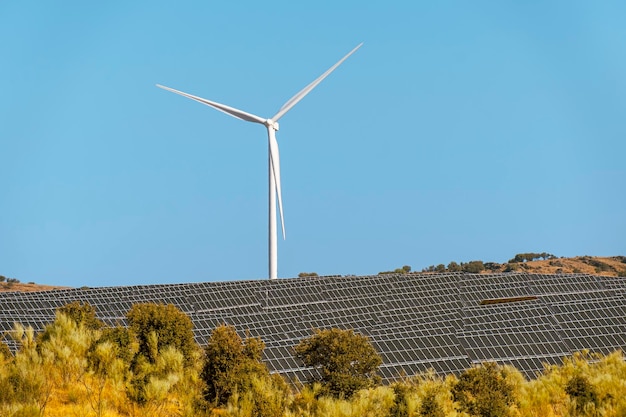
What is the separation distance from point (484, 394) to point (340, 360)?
6.97m

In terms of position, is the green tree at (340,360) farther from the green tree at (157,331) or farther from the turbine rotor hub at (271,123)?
the turbine rotor hub at (271,123)

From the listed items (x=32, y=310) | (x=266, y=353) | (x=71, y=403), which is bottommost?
(x=71, y=403)

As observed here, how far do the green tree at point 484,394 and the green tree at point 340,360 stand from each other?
14.8 feet

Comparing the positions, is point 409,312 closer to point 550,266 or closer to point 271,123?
point 271,123

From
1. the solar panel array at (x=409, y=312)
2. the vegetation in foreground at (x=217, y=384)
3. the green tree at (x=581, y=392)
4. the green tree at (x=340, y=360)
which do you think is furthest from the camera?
the solar panel array at (x=409, y=312)

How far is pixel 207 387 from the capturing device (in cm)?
4872

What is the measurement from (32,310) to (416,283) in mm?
32113

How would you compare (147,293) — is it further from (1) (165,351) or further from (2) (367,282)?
(1) (165,351)

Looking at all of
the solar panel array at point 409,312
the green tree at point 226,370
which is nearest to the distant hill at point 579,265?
the solar panel array at point 409,312

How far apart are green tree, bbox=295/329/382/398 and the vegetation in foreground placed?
0.19 feet

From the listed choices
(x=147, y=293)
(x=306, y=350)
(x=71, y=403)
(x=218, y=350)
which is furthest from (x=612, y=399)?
(x=147, y=293)

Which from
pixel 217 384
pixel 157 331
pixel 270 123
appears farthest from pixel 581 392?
pixel 270 123

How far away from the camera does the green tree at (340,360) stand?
1969 inches

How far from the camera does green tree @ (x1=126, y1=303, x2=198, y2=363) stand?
5156 centimetres
